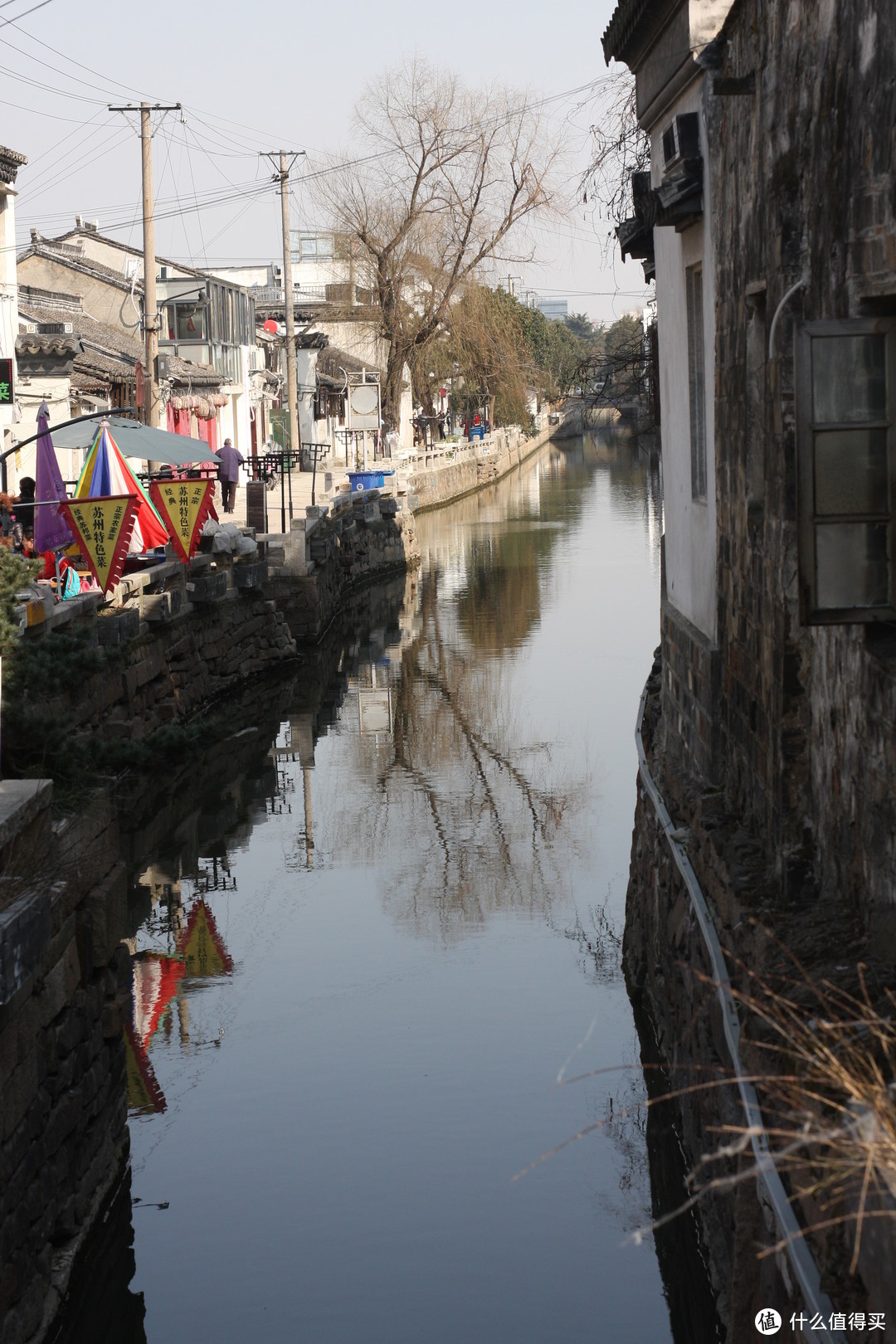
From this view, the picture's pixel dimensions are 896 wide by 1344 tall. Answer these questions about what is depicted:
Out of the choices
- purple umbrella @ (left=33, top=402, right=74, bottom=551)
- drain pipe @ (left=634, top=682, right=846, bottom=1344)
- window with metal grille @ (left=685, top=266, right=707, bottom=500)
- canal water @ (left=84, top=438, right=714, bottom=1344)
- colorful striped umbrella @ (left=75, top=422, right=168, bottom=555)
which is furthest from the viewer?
colorful striped umbrella @ (left=75, top=422, right=168, bottom=555)

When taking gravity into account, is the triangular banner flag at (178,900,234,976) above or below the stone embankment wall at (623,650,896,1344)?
below

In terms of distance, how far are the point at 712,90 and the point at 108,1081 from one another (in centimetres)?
552

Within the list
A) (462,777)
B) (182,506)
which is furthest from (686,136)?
(182,506)

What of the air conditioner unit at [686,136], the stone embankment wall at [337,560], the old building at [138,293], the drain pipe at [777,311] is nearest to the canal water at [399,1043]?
the drain pipe at [777,311]

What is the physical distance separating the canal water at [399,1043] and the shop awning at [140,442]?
347 cm

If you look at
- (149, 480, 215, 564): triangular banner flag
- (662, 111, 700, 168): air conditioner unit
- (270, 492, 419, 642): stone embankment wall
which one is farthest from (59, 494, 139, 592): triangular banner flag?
(270, 492, 419, 642): stone embankment wall

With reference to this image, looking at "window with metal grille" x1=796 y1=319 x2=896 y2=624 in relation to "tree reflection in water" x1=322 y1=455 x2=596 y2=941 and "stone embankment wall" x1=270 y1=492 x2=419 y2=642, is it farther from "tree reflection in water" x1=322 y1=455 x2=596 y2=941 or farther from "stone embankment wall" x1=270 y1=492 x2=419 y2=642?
"stone embankment wall" x1=270 y1=492 x2=419 y2=642

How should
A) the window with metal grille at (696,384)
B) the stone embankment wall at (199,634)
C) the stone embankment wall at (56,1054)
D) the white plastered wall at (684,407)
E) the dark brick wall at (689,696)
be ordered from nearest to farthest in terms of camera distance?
the stone embankment wall at (56,1054) → the dark brick wall at (689,696) → the white plastered wall at (684,407) → the window with metal grille at (696,384) → the stone embankment wall at (199,634)

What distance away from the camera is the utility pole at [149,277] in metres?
23.0

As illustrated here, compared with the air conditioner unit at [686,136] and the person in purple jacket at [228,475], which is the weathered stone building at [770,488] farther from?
the person in purple jacket at [228,475]

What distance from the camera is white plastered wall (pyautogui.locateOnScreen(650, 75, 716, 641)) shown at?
847 cm

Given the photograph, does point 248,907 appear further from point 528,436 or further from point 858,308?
point 528,436

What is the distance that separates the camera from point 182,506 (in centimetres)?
1853

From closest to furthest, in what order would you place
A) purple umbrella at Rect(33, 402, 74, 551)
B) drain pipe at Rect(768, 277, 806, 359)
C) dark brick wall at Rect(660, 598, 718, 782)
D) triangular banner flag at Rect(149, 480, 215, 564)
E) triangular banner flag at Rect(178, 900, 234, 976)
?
drain pipe at Rect(768, 277, 806, 359)
dark brick wall at Rect(660, 598, 718, 782)
triangular banner flag at Rect(178, 900, 234, 976)
purple umbrella at Rect(33, 402, 74, 551)
triangular banner flag at Rect(149, 480, 215, 564)
